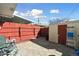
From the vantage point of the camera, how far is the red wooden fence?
5.52 m

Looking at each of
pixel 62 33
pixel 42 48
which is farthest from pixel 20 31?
pixel 62 33

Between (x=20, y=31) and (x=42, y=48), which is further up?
(x=20, y=31)

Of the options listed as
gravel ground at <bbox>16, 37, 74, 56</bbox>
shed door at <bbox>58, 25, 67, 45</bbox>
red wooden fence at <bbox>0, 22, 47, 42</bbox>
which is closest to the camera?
gravel ground at <bbox>16, 37, 74, 56</bbox>

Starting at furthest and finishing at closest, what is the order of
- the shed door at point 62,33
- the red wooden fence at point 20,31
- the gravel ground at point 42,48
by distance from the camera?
the shed door at point 62,33
the red wooden fence at point 20,31
the gravel ground at point 42,48

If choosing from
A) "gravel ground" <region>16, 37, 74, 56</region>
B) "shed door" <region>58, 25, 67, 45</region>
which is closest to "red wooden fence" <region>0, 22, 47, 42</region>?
"gravel ground" <region>16, 37, 74, 56</region>

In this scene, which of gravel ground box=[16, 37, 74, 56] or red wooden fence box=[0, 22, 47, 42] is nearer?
gravel ground box=[16, 37, 74, 56]

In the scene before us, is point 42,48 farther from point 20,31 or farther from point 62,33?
point 62,33

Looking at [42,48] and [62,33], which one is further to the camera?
[62,33]

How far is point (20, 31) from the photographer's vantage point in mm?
5688

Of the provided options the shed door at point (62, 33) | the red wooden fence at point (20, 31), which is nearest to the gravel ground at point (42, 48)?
the red wooden fence at point (20, 31)

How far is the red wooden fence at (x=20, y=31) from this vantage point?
5.52 m

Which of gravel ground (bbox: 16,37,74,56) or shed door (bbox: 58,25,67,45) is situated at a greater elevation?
shed door (bbox: 58,25,67,45)

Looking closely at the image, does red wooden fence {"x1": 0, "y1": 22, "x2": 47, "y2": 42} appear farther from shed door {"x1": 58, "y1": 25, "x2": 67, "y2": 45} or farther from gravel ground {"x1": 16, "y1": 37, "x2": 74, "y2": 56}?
shed door {"x1": 58, "y1": 25, "x2": 67, "y2": 45}

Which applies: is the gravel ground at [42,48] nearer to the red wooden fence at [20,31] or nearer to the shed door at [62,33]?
the red wooden fence at [20,31]
